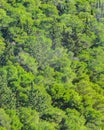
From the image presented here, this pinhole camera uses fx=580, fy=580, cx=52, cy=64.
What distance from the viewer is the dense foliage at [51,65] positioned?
63406mm

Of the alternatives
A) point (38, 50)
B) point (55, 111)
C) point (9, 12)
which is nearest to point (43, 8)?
point (9, 12)

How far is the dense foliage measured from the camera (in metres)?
63.4

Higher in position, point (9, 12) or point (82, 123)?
point (9, 12)

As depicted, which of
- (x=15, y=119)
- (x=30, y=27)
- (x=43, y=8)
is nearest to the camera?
(x=15, y=119)

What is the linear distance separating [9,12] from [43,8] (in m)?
6.49

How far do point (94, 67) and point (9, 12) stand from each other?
15.2 m

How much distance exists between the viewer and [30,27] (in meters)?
79.1

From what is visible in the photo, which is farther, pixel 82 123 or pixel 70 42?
pixel 70 42

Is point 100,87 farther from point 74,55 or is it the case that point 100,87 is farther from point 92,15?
point 92,15

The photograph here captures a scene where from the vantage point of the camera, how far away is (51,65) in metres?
74.9

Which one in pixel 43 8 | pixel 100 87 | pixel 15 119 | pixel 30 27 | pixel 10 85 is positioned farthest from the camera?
pixel 43 8

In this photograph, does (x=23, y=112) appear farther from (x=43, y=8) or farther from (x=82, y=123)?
(x=43, y=8)

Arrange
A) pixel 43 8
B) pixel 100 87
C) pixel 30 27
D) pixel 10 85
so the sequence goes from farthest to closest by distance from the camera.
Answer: pixel 43 8 < pixel 30 27 < pixel 100 87 < pixel 10 85

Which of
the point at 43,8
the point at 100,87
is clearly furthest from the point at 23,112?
the point at 43,8
